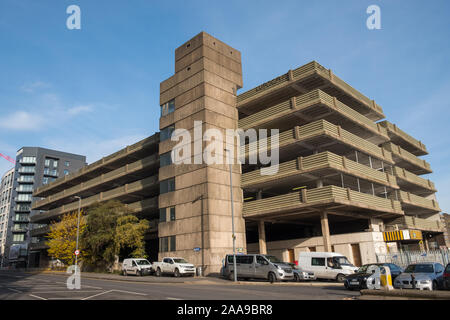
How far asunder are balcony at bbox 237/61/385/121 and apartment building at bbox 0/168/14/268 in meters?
104

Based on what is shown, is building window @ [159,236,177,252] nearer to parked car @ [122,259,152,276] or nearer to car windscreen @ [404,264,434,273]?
parked car @ [122,259,152,276]

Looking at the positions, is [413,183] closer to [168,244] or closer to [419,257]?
[419,257]

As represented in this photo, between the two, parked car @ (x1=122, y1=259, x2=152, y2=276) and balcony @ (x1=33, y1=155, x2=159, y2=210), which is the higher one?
balcony @ (x1=33, y1=155, x2=159, y2=210)

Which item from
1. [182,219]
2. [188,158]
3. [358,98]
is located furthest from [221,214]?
[358,98]

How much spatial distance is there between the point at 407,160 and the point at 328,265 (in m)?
29.7

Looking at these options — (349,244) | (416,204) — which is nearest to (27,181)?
(349,244)

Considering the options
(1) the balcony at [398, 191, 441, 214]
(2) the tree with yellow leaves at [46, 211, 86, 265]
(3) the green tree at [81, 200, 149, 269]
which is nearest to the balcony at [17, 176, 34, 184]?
(2) the tree with yellow leaves at [46, 211, 86, 265]

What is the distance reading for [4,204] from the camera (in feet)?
392

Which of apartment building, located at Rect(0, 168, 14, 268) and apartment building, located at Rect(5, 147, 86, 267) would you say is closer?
apartment building, located at Rect(5, 147, 86, 267)

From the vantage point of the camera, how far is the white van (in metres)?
24.0

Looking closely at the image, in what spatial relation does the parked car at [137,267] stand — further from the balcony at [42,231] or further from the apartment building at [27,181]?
the apartment building at [27,181]

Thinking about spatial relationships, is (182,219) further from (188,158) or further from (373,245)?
(373,245)

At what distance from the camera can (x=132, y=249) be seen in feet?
140

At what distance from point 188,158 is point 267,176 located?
859cm
